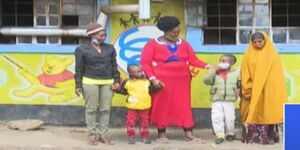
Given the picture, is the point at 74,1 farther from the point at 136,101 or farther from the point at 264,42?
the point at 264,42

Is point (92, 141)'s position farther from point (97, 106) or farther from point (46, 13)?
point (46, 13)

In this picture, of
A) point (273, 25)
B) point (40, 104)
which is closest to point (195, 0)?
point (273, 25)

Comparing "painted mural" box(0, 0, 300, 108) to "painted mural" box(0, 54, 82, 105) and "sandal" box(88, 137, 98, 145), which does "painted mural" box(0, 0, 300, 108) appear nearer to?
"painted mural" box(0, 54, 82, 105)

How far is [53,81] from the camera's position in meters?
7.57

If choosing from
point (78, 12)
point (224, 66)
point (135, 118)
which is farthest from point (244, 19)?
point (78, 12)

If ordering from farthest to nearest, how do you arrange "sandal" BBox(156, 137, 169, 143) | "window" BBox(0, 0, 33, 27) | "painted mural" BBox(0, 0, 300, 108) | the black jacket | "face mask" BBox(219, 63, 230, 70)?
"window" BBox(0, 0, 33, 27) → "painted mural" BBox(0, 0, 300, 108) → "sandal" BBox(156, 137, 169, 143) → "face mask" BBox(219, 63, 230, 70) → the black jacket

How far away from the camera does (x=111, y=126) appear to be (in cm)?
760

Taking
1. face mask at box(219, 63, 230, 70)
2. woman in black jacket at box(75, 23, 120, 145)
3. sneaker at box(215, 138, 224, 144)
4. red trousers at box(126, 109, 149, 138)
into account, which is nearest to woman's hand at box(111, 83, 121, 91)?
woman in black jacket at box(75, 23, 120, 145)

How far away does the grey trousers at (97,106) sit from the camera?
6273 millimetres

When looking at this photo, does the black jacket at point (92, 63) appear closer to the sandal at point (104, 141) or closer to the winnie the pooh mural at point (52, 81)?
the sandal at point (104, 141)

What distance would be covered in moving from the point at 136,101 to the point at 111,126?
53.1 inches

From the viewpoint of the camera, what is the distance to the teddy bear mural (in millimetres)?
7520

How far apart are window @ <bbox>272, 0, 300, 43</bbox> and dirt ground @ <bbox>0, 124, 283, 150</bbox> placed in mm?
1508

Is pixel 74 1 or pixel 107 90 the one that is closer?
pixel 107 90
